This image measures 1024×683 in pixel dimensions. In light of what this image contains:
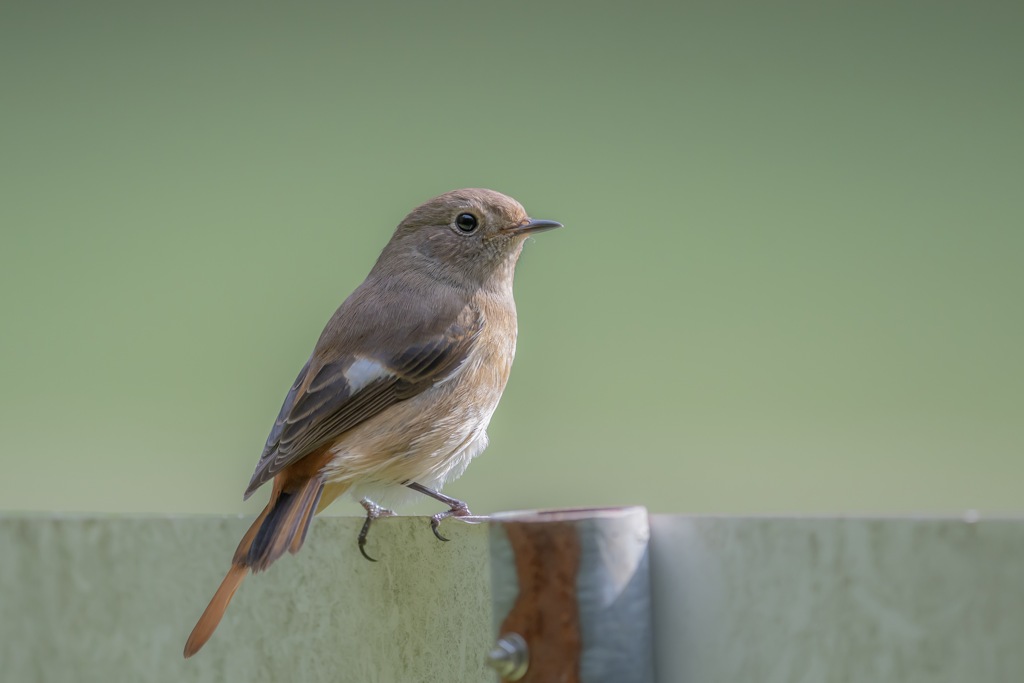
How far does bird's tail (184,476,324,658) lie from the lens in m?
1.74

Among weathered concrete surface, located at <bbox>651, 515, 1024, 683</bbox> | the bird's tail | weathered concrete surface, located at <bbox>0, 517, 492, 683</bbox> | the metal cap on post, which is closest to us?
weathered concrete surface, located at <bbox>651, 515, 1024, 683</bbox>

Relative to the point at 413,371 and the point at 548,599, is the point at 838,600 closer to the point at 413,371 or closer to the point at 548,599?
the point at 548,599

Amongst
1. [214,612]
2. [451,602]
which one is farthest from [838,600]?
[214,612]

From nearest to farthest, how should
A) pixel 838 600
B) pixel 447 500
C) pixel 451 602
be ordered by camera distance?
pixel 838 600 → pixel 451 602 → pixel 447 500

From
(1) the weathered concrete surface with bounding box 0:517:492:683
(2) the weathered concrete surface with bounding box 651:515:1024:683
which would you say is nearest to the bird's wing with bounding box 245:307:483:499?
(1) the weathered concrete surface with bounding box 0:517:492:683

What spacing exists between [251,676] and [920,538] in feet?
3.52

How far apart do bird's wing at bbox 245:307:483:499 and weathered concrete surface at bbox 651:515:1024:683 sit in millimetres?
1550

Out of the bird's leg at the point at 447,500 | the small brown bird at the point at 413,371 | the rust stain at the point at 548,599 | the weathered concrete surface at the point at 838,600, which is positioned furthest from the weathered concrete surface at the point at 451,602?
the bird's leg at the point at 447,500

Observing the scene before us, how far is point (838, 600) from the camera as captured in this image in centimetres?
111

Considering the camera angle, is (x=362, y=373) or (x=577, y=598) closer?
(x=577, y=598)

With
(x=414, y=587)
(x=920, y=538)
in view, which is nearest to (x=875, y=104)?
(x=414, y=587)

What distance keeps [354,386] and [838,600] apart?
1.88 meters

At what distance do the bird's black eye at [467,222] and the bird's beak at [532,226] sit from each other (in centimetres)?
10

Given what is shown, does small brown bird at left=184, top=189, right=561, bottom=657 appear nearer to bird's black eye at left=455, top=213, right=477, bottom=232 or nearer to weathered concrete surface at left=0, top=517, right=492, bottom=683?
bird's black eye at left=455, top=213, right=477, bottom=232
